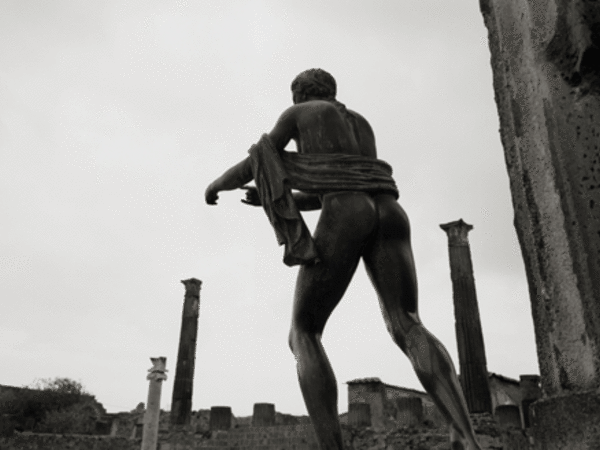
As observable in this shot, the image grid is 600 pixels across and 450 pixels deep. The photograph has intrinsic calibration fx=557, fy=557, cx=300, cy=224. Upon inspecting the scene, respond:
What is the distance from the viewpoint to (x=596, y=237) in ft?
5.76

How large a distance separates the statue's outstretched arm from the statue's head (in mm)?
466

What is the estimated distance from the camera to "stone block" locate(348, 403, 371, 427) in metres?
14.7

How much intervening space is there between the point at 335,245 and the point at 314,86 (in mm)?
919

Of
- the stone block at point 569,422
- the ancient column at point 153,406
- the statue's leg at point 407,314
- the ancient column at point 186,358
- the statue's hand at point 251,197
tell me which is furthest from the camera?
the ancient column at point 186,358

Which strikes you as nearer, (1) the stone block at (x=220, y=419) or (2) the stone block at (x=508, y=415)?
(2) the stone block at (x=508, y=415)

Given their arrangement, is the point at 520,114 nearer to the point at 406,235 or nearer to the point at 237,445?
the point at 406,235

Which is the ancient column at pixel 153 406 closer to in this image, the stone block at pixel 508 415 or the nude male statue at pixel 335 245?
the stone block at pixel 508 415

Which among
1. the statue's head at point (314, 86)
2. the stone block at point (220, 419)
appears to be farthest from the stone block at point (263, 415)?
the statue's head at point (314, 86)

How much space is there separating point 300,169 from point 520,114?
0.92 m

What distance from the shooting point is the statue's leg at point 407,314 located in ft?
6.56

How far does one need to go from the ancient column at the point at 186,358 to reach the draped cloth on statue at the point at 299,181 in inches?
678

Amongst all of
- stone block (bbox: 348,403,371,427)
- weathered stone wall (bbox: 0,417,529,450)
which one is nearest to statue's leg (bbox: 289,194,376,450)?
weathered stone wall (bbox: 0,417,529,450)

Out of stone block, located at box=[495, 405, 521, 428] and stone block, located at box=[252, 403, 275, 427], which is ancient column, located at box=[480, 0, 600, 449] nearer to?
stone block, located at box=[495, 405, 521, 428]

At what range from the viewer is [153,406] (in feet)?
43.6
